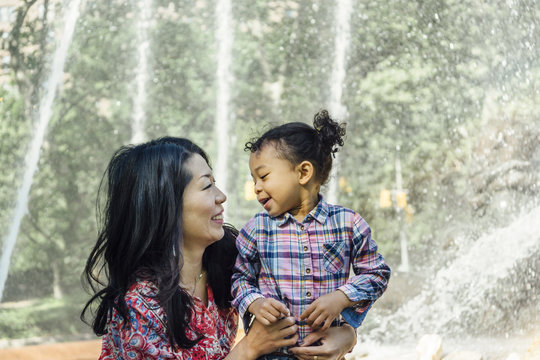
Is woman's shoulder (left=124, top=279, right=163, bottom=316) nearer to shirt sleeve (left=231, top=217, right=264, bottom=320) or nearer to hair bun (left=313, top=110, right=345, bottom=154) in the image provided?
shirt sleeve (left=231, top=217, right=264, bottom=320)

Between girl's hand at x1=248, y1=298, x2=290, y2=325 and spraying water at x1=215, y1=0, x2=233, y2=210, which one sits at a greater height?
spraying water at x1=215, y1=0, x2=233, y2=210

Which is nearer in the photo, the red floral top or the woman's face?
the red floral top

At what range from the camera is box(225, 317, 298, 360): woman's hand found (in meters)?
2.21

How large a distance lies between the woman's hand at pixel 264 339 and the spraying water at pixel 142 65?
331 inches

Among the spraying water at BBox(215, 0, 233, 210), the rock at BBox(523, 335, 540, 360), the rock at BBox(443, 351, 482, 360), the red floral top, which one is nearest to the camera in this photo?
the red floral top

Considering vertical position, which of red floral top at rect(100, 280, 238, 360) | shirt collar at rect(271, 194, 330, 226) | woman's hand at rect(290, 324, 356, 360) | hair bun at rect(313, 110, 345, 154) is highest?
hair bun at rect(313, 110, 345, 154)

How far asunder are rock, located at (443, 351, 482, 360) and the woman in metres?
4.27

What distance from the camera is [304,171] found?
2.44 metres

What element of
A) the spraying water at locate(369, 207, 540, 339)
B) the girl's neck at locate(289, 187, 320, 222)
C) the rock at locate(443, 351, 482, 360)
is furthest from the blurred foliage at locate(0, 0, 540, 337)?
the girl's neck at locate(289, 187, 320, 222)

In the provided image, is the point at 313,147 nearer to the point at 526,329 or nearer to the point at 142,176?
the point at 142,176

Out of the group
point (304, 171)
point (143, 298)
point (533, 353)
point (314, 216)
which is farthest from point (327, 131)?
point (533, 353)

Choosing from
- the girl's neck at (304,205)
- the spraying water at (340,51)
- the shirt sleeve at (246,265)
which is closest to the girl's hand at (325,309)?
the shirt sleeve at (246,265)

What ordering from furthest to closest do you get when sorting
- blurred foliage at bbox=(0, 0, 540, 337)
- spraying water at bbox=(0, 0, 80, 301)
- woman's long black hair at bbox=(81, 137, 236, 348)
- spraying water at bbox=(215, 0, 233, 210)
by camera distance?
spraying water at bbox=(215, 0, 233, 210)
spraying water at bbox=(0, 0, 80, 301)
blurred foliage at bbox=(0, 0, 540, 337)
woman's long black hair at bbox=(81, 137, 236, 348)

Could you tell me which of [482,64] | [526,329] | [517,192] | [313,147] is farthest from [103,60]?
[313,147]
